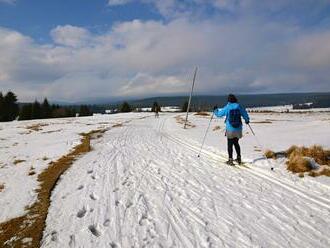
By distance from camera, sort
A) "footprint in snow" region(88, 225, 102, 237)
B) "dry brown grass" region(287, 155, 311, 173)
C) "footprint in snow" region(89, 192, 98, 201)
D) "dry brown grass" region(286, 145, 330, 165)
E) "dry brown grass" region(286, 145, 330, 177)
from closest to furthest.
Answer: "footprint in snow" region(88, 225, 102, 237) → "footprint in snow" region(89, 192, 98, 201) → "dry brown grass" region(286, 145, 330, 177) → "dry brown grass" region(287, 155, 311, 173) → "dry brown grass" region(286, 145, 330, 165)

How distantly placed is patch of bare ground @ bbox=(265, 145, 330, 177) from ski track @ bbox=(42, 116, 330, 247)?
1.01 metres

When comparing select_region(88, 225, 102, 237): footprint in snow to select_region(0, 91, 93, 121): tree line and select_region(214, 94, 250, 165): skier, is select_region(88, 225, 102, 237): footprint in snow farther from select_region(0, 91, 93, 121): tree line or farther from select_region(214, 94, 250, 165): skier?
select_region(0, 91, 93, 121): tree line

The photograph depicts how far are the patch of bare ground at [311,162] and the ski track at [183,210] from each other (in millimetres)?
1006

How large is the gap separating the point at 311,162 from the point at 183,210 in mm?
5338

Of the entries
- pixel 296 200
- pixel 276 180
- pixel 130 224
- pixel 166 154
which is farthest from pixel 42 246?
pixel 166 154

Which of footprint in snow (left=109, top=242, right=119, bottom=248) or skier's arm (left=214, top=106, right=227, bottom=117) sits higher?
skier's arm (left=214, top=106, right=227, bottom=117)

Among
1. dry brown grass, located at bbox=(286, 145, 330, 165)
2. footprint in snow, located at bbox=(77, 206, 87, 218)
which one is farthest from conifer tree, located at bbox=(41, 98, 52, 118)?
footprint in snow, located at bbox=(77, 206, 87, 218)

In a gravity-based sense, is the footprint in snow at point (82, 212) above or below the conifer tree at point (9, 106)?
below

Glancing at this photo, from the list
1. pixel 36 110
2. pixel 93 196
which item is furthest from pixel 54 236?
pixel 36 110

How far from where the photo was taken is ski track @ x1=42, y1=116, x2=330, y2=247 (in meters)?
5.78

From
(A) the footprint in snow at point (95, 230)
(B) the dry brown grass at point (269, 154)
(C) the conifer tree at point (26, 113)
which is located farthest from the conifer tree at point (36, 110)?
(A) the footprint in snow at point (95, 230)

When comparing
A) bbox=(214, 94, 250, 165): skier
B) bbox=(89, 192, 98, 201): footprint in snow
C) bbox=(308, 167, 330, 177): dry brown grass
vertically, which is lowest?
bbox=(89, 192, 98, 201): footprint in snow

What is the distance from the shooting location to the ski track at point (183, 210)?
228 inches

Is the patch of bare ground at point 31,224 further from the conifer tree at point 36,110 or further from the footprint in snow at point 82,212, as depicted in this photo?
the conifer tree at point 36,110
